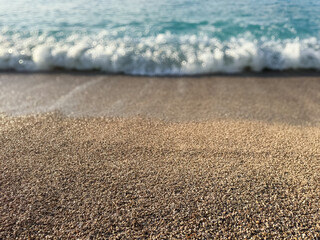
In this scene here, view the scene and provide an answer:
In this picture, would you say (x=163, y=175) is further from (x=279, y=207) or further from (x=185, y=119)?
(x=185, y=119)

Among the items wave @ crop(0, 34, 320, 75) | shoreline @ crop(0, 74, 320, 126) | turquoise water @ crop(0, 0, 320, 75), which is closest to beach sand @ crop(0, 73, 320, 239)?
shoreline @ crop(0, 74, 320, 126)

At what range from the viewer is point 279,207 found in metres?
1.62

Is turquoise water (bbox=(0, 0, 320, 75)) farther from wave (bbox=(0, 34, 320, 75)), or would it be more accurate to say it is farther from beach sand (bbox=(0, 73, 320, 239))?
beach sand (bbox=(0, 73, 320, 239))

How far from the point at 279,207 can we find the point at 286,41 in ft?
14.8

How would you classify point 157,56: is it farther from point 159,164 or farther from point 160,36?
point 159,164

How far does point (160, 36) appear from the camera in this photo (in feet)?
17.6

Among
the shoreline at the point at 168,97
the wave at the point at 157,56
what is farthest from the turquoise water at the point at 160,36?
the shoreline at the point at 168,97

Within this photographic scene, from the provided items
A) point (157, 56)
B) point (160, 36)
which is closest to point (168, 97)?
point (157, 56)

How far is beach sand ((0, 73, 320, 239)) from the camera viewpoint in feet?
5.03

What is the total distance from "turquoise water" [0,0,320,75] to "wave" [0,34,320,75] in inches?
0.6

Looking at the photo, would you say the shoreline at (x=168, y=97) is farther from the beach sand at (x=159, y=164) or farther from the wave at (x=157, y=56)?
the wave at (x=157, y=56)

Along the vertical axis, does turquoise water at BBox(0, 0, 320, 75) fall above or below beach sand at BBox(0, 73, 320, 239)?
above

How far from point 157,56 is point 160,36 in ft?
3.41

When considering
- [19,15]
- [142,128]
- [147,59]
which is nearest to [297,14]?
[147,59]
